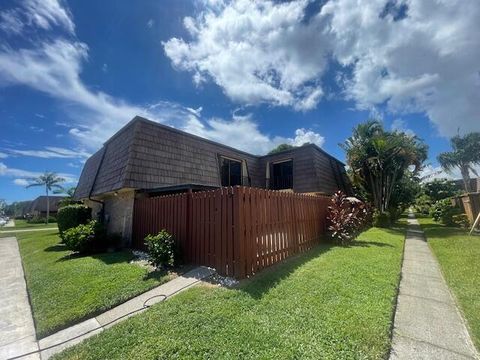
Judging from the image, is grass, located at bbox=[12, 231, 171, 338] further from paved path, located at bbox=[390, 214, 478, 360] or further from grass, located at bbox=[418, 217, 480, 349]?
grass, located at bbox=[418, 217, 480, 349]

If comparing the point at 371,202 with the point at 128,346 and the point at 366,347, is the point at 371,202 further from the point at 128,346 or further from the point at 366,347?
the point at 128,346

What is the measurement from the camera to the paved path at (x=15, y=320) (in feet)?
11.4

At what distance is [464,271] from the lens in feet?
17.8

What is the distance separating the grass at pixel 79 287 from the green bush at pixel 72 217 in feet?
13.8

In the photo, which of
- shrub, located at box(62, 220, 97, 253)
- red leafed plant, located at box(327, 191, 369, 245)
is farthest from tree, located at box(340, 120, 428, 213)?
shrub, located at box(62, 220, 97, 253)

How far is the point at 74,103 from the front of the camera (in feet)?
40.9

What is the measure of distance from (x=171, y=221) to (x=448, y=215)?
16.4m

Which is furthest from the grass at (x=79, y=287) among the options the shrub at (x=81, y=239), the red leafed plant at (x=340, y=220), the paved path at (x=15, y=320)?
the red leafed plant at (x=340, y=220)

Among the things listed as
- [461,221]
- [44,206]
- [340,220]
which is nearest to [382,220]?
[461,221]

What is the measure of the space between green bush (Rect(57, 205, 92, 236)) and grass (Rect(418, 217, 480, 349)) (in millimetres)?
14208

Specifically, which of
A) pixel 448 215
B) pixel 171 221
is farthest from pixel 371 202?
pixel 171 221

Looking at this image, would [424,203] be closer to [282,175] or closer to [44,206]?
[282,175]

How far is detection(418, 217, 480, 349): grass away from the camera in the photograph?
3445 mm

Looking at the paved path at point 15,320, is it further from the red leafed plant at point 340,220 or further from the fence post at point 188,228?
the red leafed plant at point 340,220
